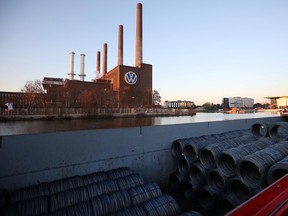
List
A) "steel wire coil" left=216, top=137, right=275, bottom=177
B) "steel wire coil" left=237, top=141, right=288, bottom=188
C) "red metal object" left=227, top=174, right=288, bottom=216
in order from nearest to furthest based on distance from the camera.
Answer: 1. "red metal object" left=227, top=174, right=288, bottom=216
2. "steel wire coil" left=237, top=141, right=288, bottom=188
3. "steel wire coil" left=216, top=137, right=275, bottom=177

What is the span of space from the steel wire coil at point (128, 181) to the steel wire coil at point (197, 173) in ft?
5.21

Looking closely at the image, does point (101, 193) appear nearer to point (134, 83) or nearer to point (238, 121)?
point (238, 121)

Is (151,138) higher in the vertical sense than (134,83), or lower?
lower

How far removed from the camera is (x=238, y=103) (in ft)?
367

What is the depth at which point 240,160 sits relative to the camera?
3582 millimetres

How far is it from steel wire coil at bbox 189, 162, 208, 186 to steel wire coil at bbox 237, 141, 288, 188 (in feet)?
2.81

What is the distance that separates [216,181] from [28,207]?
3.88m

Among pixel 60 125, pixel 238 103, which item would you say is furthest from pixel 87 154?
pixel 238 103

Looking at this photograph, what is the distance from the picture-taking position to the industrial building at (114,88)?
47.7m

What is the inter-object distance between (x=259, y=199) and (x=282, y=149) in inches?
Answer: 164

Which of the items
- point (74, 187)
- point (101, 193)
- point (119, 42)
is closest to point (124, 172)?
point (101, 193)

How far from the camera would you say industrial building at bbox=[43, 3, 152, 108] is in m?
47.7

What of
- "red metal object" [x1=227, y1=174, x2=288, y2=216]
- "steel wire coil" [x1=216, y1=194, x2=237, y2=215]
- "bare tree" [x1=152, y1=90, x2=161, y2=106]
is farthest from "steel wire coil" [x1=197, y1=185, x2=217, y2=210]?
"bare tree" [x1=152, y1=90, x2=161, y2=106]

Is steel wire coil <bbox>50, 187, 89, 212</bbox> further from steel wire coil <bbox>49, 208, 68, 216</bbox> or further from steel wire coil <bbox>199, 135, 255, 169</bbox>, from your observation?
steel wire coil <bbox>199, 135, 255, 169</bbox>
